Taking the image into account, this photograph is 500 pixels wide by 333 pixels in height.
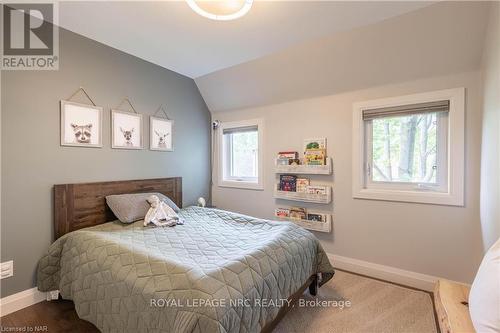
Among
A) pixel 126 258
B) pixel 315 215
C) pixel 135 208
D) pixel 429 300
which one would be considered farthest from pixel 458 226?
pixel 135 208

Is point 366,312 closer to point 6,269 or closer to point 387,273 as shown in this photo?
point 387,273

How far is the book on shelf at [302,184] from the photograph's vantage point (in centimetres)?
290

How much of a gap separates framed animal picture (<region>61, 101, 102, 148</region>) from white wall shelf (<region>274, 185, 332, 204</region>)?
213 centimetres

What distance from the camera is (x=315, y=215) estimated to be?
9.34 ft

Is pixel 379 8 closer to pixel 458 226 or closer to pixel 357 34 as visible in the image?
pixel 357 34

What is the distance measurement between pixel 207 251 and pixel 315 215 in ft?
5.35

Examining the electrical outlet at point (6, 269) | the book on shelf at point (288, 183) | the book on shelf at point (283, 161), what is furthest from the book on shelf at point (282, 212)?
the electrical outlet at point (6, 269)

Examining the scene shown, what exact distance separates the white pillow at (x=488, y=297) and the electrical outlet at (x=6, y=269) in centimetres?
298

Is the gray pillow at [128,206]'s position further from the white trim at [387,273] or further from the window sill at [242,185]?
the white trim at [387,273]

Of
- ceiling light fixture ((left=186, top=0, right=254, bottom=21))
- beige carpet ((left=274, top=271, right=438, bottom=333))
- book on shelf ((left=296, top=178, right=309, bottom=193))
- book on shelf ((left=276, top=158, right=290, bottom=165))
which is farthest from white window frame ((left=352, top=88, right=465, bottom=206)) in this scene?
ceiling light fixture ((left=186, top=0, right=254, bottom=21))

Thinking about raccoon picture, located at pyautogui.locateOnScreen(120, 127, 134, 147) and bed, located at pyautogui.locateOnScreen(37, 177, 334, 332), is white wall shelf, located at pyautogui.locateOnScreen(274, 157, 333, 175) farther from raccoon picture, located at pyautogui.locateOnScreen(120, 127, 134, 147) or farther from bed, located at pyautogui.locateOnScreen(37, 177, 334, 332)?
raccoon picture, located at pyautogui.locateOnScreen(120, 127, 134, 147)

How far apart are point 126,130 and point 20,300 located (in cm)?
174

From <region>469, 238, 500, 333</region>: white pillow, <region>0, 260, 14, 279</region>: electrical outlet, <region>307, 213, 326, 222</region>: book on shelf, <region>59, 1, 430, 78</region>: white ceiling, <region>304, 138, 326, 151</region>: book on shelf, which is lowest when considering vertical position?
<region>0, 260, 14, 279</region>: electrical outlet

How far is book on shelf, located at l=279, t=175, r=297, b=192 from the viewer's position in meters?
2.99
